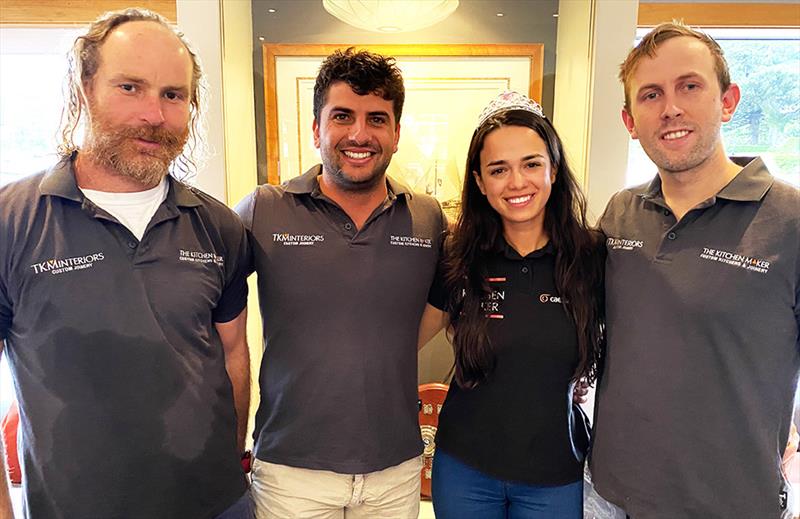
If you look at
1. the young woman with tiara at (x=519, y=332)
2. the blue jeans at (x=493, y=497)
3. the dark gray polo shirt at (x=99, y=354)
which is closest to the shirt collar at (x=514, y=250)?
the young woman with tiara at (x=519, y=332)

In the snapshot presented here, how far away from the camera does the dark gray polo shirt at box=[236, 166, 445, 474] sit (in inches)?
56.5

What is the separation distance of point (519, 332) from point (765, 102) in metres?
2.31

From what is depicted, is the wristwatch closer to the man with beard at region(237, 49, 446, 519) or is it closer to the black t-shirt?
the man with beard at region(237, 49, 446, 519)

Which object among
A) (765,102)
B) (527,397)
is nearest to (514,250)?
(527,397)

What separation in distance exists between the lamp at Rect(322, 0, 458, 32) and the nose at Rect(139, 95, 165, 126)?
1193mm

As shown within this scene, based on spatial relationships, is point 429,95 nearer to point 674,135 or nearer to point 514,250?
point 514,250

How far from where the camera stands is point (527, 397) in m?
1.40

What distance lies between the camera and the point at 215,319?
1.41m

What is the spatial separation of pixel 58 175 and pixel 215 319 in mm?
501

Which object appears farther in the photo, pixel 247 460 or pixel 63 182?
pixel 247 460

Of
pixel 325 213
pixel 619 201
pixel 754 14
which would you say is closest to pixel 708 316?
pixel 619 201

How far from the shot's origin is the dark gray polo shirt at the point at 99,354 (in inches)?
43.8

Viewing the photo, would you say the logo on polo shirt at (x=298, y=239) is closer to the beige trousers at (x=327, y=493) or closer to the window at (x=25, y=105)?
the beige trousers at (x=327, y=493)

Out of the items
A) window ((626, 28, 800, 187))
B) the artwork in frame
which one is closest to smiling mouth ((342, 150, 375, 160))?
the artwork in frame
